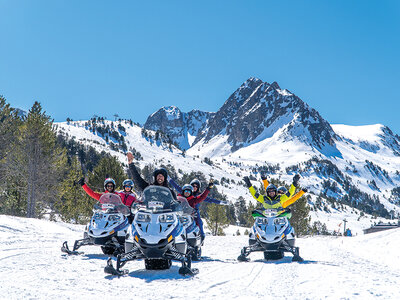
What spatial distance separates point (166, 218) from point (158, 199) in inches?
17.4

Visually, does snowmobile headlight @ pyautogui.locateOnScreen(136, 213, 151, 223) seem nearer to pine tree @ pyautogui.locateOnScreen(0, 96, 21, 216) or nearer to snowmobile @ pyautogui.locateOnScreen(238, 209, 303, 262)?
snowmobile @ pyautogui.locateOnScreen(238, 209, 303, 262)

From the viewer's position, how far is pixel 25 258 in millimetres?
8891

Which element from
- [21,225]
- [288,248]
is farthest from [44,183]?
[288,248]

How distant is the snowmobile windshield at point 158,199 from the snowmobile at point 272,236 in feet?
12.6

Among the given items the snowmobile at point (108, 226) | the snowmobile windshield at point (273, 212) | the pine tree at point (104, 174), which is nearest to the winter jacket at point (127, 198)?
the snowmobile at point (108, 226)

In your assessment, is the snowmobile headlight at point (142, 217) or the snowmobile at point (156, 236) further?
the snowmobile headlight at point (142, 217)

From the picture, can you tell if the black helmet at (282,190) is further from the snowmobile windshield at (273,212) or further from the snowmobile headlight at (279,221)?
the snowmobile headlight at (279,221)

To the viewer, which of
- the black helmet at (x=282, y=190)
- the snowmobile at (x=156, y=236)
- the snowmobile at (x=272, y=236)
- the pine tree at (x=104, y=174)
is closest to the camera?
the snowmobile at (x=156, y=236)

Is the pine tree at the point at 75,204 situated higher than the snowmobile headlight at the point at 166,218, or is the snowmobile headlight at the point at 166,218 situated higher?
the pine tree at the point at 75,204

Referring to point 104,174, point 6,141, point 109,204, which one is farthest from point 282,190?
point 104,174

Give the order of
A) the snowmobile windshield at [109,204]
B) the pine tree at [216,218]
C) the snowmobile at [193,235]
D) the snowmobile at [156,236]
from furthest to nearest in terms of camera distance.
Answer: the pine tree at [216,218] → the snowmobile at [193,235] → the snowmobile windshield at [109,204] → the snowmobile at [156,236]

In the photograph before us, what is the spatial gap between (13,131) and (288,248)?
28.3 metres

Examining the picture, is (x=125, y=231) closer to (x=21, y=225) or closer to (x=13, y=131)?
(x=21, y=225)

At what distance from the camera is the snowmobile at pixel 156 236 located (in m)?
7.43
